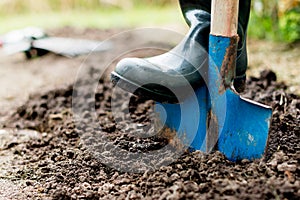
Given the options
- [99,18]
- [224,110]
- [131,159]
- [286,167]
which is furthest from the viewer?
[99,18]

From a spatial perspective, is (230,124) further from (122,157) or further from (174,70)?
(122,157)

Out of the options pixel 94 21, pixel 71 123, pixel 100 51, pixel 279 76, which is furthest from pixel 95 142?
pixel 94 21

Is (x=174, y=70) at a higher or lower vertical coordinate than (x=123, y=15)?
lower

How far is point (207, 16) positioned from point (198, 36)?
94mm

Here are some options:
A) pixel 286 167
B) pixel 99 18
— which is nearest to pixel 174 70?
pixel 286 167

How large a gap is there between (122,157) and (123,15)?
163 inches

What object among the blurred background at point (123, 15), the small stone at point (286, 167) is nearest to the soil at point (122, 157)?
the small stone at point (286, 167)

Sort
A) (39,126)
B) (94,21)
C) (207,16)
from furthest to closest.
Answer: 1. (94,21)
2. (39,126)
3. (207,16)

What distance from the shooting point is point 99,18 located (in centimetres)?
540

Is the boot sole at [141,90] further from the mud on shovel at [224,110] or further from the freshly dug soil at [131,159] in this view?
the freshly dug soil at [131,159]

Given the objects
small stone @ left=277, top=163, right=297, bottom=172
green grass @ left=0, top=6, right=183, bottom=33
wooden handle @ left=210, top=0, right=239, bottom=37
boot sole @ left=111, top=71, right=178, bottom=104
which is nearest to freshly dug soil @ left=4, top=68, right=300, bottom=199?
small stone @ left=277, top=163, right=297, bottom=172

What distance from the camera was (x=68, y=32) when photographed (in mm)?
4309

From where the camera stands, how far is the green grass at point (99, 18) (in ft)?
15.8

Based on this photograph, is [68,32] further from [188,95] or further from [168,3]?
[188,95]
